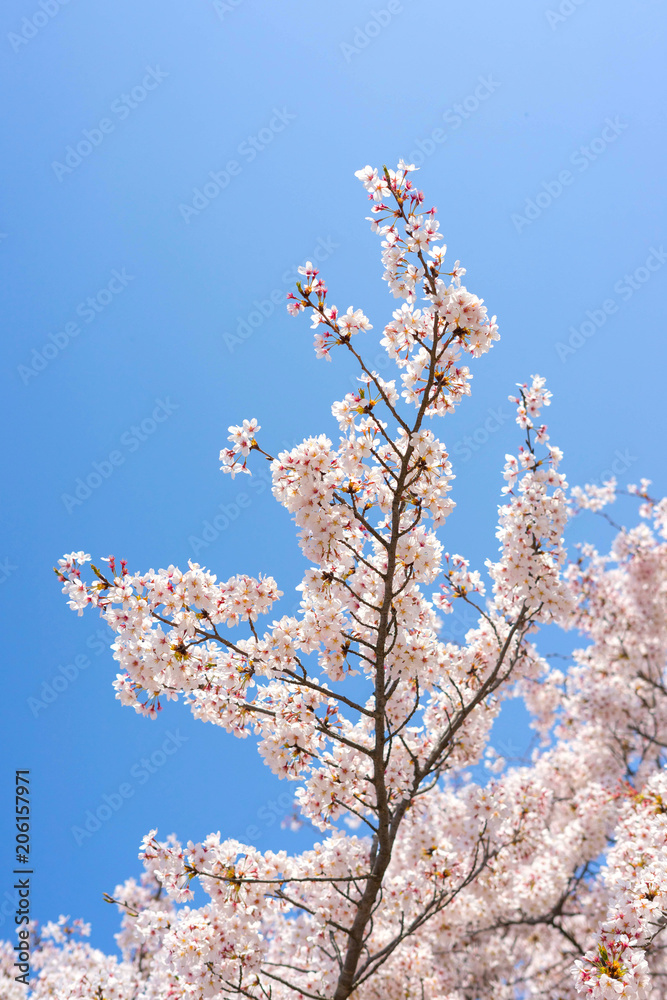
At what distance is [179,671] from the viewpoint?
3902 mm

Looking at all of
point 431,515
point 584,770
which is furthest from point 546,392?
point 584,770

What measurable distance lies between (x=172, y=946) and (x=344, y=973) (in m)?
1.39

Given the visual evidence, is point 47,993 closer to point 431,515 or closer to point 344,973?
point 344,973

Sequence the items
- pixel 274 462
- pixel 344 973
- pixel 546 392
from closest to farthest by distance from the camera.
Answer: pixel 274 462
pixel 344 973
pixel 546 392

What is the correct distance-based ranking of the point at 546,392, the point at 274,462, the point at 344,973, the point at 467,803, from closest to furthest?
the point at 274,462 → the point at 344,973 → the point at 546,392 → the point at 467,803

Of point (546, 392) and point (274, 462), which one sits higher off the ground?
point (546, 392)

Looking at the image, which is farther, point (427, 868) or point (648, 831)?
point (427, 868)

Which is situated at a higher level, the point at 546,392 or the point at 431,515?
the point at 546,392

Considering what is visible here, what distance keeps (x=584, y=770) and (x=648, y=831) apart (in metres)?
7.26

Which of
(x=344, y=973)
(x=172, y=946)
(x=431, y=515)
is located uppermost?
(x=431, y=515)

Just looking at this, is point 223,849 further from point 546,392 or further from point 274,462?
point 546,392

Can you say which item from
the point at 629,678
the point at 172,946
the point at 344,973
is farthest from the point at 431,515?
the point at 629,678

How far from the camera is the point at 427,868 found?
20.9 ft

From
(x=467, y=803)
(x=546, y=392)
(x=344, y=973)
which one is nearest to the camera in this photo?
(x=344, y=973)
